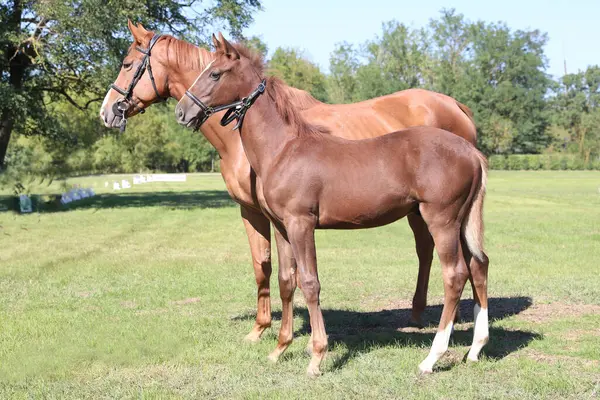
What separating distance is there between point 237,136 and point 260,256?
140 cm

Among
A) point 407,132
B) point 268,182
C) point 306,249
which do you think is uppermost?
point 407,132

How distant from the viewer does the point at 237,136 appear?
6.68m

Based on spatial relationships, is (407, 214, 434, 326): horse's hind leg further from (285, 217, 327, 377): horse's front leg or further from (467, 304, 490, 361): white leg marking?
(285, 217, 327, 377): horse's front leg

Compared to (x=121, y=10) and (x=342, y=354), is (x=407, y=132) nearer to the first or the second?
(x=342, y=354)

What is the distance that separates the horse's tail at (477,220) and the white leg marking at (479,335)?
0.53 metres

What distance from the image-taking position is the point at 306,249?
221 inches

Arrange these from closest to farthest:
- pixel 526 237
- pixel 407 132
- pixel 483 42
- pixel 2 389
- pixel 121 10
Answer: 1. pixel 2 389
2. pixel 407 132
3. pixel 526 237
4. pixel 121 10
5. pixel 483 42

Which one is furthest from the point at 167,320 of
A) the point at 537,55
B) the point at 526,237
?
the point at 537,55

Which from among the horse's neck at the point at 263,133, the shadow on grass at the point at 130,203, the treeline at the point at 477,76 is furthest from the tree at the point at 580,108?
the horse's neck at the point at 263,133

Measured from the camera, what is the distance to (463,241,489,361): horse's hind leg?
236 inches

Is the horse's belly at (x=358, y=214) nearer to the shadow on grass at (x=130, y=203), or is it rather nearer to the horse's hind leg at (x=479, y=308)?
the horse's hind leg at (x=479, y=308)

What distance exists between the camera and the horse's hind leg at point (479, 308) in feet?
19.7

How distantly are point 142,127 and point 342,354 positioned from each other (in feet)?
174

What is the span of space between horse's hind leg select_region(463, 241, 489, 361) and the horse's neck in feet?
6.85
